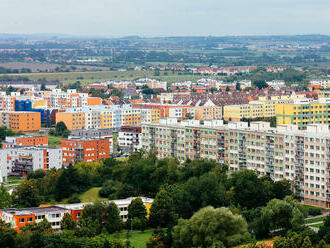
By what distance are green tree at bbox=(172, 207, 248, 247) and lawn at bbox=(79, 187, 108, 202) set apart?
226 inches

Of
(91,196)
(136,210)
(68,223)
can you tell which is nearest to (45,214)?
(68,223)

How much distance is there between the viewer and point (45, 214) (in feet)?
70.6

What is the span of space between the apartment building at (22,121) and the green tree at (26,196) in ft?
63.6

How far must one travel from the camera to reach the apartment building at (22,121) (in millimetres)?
43656

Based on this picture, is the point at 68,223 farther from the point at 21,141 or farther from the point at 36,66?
the point at 36,66

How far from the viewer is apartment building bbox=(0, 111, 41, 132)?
4366 cm

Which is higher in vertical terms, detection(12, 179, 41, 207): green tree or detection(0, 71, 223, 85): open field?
detection(0, 71, 223, 85): open field

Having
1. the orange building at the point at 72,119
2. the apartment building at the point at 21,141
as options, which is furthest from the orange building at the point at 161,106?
the apartment building at the point at 21,141

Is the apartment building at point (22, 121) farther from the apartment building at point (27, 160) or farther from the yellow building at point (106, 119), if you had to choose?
the apartment building at point (27, 160)

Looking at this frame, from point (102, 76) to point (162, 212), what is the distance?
64.3 m

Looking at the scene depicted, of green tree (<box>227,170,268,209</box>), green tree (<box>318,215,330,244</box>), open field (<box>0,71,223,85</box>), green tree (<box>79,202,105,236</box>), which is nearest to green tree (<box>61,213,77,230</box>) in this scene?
green tree (<box>79,202,105,236</box>)

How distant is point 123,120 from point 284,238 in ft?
89.1

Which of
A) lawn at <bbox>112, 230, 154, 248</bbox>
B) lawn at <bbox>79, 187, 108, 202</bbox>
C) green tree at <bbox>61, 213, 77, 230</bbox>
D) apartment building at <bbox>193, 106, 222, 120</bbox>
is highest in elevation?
apartment building at <bbox>193, 106, 222, 120</bbox>

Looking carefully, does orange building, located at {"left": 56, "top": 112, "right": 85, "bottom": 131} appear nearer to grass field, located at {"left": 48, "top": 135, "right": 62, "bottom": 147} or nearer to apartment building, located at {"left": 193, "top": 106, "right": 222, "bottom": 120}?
grass field, located at {"left": 48, "top": 135, "right": 62, "bottom": 147}
